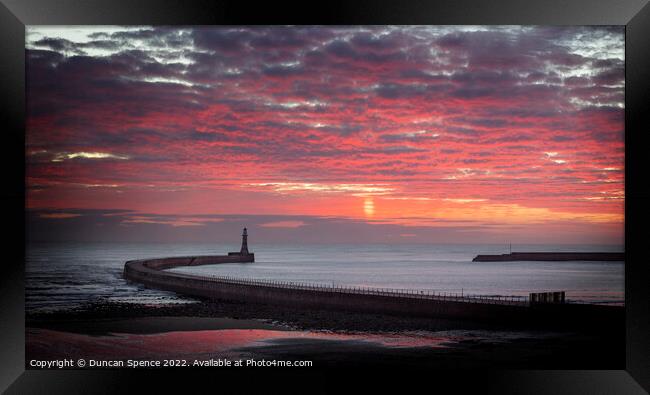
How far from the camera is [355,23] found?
8.95 m

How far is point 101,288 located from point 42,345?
1391cm

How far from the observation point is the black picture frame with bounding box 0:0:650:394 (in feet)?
28.5

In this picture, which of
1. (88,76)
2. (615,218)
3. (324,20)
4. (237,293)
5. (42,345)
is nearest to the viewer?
(324,20)

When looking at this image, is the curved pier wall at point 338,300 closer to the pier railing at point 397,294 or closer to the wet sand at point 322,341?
the pier railing at point 397,294

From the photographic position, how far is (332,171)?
16547 millimetres

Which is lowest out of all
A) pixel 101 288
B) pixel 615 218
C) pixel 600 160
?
pixel 101 288

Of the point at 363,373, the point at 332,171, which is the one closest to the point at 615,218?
the point at 332,171

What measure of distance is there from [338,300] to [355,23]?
34.6 feet

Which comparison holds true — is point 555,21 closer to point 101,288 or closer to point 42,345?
point 42,345

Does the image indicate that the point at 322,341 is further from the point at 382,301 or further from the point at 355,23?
the point at 355,23

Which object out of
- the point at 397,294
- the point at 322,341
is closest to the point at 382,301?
the point at 397,294

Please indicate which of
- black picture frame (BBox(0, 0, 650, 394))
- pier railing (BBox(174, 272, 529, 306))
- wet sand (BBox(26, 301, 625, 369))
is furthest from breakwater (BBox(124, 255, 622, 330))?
black picture frame (BBox(0, 0, 650, 394))

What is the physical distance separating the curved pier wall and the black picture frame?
5538 millimetres

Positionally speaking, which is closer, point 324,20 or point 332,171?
point 324,20
